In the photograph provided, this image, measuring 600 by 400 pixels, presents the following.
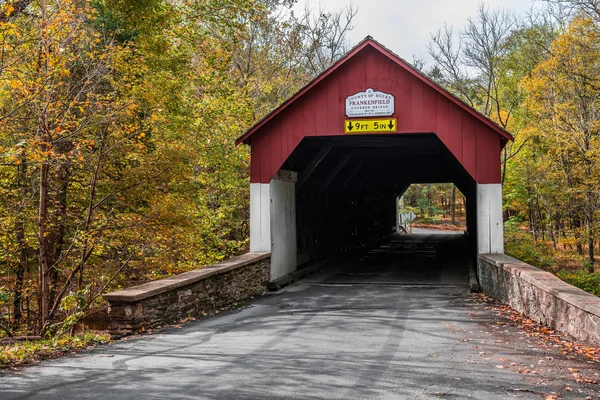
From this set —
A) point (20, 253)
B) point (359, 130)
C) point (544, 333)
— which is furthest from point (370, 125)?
point (20, 253)

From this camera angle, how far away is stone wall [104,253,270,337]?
7195 mm

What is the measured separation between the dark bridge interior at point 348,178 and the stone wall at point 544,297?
484 centimetres

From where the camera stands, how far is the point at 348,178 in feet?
63.0

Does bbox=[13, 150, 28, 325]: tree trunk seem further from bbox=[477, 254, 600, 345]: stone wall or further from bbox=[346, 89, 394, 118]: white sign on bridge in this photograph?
bbox=[477, 254, 600, 345]: stone wall

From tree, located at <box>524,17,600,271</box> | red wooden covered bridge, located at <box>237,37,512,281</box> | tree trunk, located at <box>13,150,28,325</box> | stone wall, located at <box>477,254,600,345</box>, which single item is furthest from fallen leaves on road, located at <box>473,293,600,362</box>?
tree, located at <box>524,17,600,271</box>

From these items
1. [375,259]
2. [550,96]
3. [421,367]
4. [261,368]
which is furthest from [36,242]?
[550,96]

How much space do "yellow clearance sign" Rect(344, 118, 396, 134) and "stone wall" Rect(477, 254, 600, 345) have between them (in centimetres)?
326

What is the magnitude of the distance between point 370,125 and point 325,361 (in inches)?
284

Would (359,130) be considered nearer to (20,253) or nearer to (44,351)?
(20,253)

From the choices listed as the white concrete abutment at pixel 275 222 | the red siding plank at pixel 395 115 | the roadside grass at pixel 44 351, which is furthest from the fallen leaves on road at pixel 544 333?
the roadside grass at pixel 44 351

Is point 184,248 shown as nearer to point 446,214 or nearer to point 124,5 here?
point 124,5

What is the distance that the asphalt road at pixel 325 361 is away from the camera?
447 cm

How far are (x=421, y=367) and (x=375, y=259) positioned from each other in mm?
14158

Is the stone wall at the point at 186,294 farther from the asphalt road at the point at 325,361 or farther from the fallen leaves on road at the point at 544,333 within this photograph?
the fallen leaves on road at the point at 544,333
